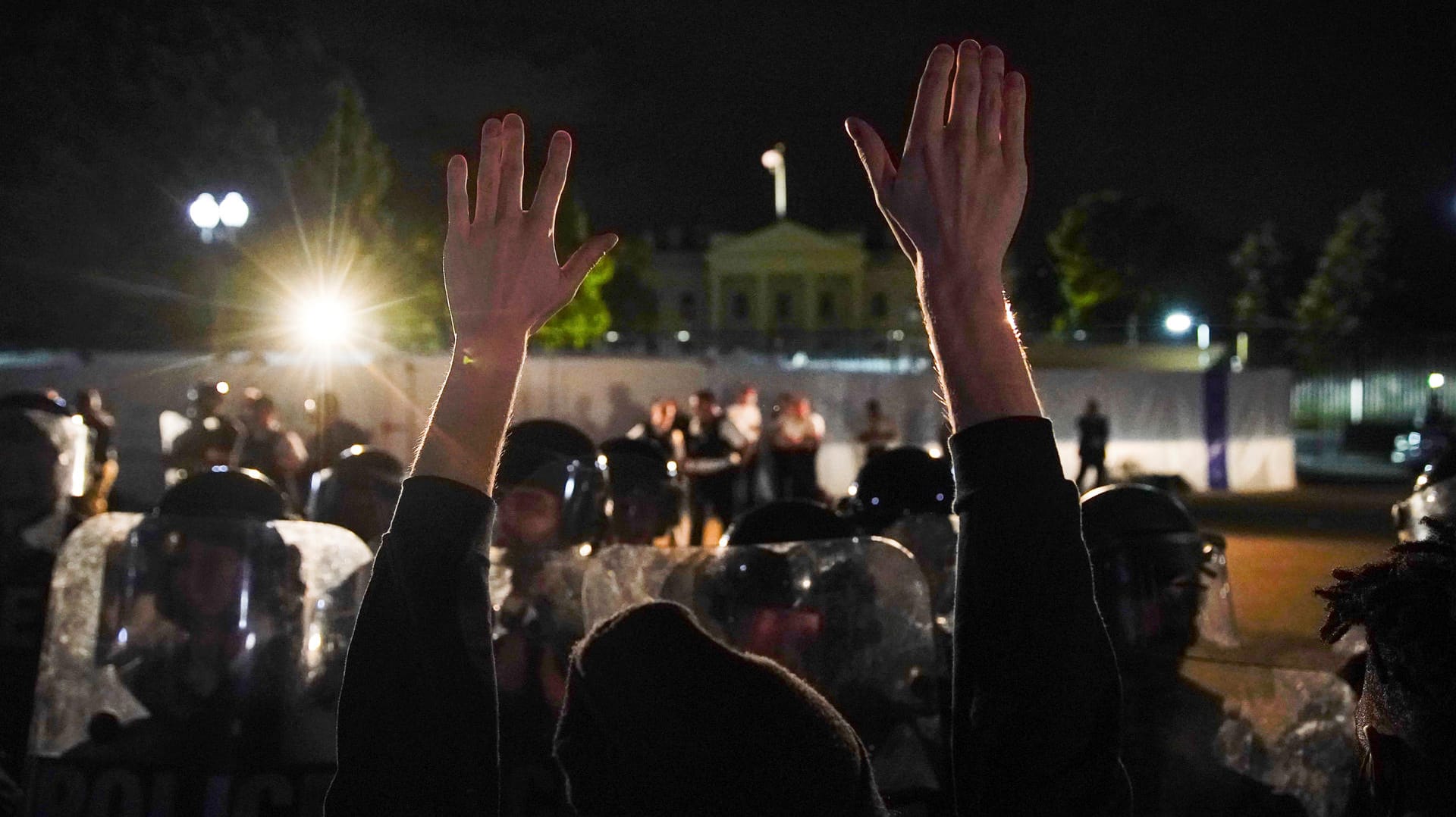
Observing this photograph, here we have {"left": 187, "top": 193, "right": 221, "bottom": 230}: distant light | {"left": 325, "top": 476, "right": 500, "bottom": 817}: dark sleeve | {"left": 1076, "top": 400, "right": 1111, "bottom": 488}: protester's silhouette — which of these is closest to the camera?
{"left": 325, "top": 476, "right": 500, "bottom": 817}: dark sleeve

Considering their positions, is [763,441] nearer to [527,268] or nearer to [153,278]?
[527,268]

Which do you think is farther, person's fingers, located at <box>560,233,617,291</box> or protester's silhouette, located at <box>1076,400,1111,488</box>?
protester's silhouette, located at <box>1076,400,1111,488</box>

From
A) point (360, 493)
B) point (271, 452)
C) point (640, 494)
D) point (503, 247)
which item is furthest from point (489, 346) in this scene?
point (271, 452)

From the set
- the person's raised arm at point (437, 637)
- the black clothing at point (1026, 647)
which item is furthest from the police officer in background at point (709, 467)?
the black clothing at point (1026, 647)

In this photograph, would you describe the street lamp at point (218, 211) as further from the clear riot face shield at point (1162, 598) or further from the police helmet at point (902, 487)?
the clear riot face shield at point (1162, 598)

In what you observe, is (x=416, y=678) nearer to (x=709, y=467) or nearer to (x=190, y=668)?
(x=190, y=668)

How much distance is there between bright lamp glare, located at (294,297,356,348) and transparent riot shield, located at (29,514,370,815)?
14694 mm

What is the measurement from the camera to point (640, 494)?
23.4 ft

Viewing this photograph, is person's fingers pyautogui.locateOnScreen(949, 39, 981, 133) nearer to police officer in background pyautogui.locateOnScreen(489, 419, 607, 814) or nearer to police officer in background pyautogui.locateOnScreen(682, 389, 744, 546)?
police officer in background pyautogui.locateOnScreen(489, 419, 607, 814)

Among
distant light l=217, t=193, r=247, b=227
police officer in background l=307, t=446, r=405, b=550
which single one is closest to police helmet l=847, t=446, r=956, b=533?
police officer in background l=307, t=446, r=405, b=550

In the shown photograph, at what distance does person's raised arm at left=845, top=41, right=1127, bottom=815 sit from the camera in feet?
3.92

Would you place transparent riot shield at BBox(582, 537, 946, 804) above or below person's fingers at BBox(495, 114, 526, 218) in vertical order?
below

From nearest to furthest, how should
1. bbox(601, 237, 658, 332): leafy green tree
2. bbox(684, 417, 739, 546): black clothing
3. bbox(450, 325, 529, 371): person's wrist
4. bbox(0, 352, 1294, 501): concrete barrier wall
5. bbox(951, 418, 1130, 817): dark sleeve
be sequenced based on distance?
1. bbox(951, 418, 1130, 817): dark sleeve
2. bbox(450, 325, 529, 371): person's wrist
3. bbox(684, 417, 739, 546): black clothing
4. bbox(0, 352, 1294, 501): concrete barrier wall
5. bbox(601, 237, 658, 332): leafy green tree

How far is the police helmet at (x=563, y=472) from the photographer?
15.0 feet
